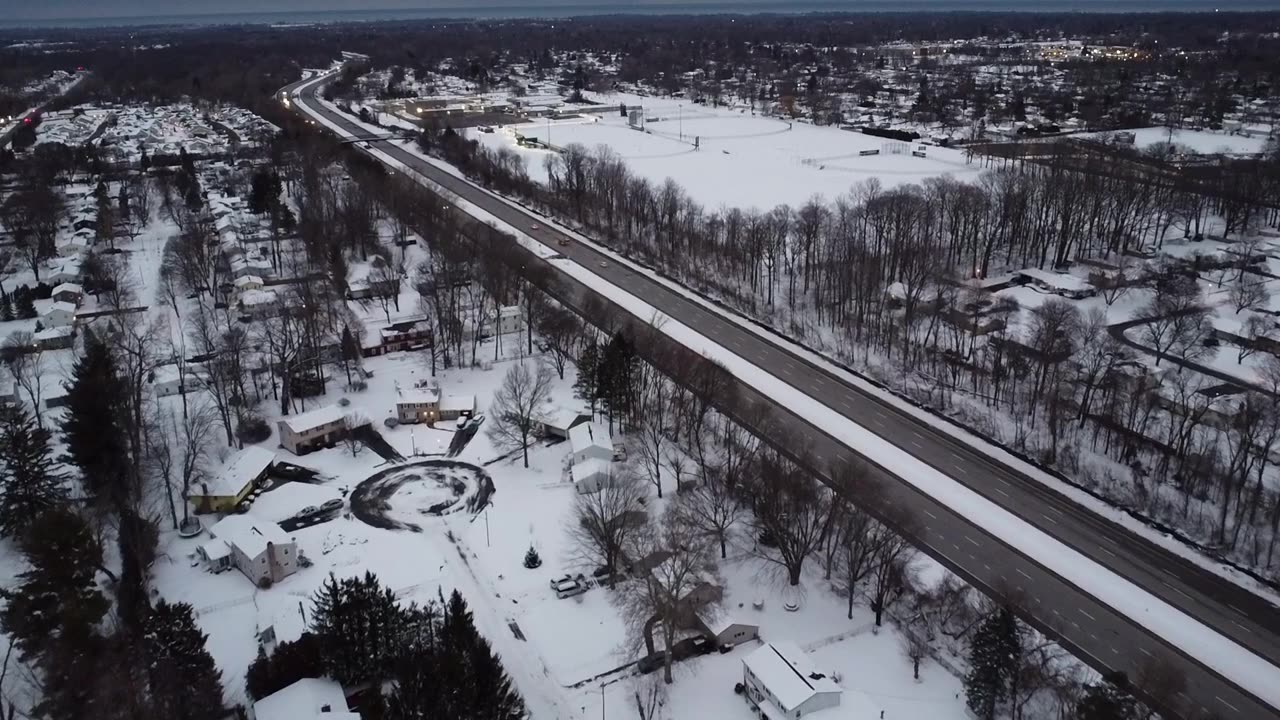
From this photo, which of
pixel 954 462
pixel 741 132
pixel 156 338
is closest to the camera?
pixel 954 462

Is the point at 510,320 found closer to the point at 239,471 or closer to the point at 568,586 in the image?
the point at 239,471

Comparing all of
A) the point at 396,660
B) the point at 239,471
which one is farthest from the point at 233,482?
the point at 396,660

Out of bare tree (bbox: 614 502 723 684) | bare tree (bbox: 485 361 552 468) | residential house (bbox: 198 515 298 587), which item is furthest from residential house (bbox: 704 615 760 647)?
residential house (bbox: 198 515 298 587)

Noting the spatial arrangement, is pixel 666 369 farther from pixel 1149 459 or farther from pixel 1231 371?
pixel 1231 371

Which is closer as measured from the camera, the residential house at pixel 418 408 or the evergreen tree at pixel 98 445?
the evergreen tree at pixel 98 445

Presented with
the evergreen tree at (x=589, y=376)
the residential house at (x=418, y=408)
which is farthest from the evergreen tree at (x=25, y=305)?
the evergreen tree at (x=589, y=376)

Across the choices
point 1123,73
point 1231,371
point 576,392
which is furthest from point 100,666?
point 1123,73

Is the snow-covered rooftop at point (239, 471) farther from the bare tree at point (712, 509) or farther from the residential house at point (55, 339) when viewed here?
the residential house at point (55, 339)
